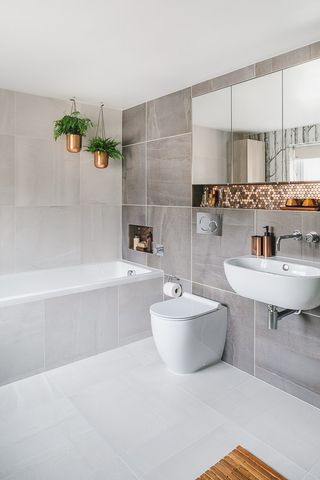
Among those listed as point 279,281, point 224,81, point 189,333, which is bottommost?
point 189,333

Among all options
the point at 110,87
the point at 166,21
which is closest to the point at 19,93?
the point at 110,87

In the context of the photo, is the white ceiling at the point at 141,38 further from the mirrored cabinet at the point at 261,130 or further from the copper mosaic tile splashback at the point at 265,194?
the copper mosaic tile splashback at the point at 265,194

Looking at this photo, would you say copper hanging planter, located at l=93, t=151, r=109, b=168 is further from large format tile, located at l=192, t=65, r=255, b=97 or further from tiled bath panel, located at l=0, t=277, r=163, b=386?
tiled bath panel, located at l=0, t=277, r=163, b=386

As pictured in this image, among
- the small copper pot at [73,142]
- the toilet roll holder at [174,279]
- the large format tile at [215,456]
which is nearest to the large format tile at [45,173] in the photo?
the small copper pot at [73,142]

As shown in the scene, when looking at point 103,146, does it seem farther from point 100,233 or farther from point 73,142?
point 100,233

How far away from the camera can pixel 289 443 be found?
1978 mm

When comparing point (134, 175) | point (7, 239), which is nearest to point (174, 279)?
point (134, 175)

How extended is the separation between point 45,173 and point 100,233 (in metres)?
0.84

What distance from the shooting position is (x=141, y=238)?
149 inches

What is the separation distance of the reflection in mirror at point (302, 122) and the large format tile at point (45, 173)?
2136mm

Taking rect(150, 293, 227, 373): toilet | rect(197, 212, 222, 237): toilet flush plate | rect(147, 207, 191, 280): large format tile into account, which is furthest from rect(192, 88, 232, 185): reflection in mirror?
rect(150, 293, 227, 373): toilet

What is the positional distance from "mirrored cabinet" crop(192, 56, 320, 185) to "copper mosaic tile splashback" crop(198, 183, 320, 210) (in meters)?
0.14

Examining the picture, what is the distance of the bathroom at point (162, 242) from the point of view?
195 cm

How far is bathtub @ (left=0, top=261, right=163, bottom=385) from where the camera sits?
102 inches
